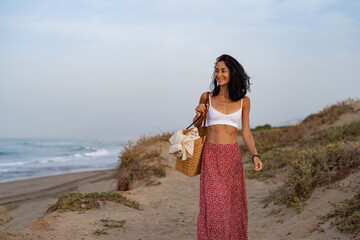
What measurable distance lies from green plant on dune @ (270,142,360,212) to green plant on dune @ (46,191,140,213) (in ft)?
9.93

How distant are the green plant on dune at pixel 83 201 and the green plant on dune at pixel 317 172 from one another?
9.93 feet

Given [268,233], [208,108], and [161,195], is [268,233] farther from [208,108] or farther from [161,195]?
[161,195]

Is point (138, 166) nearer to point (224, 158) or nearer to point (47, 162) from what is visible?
point (224, 158)

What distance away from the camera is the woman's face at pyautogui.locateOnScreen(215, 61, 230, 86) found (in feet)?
12.7

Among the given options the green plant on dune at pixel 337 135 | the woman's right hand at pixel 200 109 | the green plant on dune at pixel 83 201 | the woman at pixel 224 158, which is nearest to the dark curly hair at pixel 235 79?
the woman at pixel 224 158

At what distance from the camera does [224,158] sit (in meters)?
3.79

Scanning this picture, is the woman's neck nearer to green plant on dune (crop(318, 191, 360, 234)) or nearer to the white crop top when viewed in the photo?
the white crop top

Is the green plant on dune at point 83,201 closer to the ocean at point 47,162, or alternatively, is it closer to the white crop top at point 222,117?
the ocean at point 47,162

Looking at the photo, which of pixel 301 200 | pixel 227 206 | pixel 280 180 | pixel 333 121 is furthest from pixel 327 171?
pixel 333 121

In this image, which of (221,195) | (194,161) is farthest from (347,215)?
(194,161)

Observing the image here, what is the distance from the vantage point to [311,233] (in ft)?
16.9

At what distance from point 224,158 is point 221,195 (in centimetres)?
38

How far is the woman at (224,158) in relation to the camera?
369 centimetres

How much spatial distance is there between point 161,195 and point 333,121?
964cm
